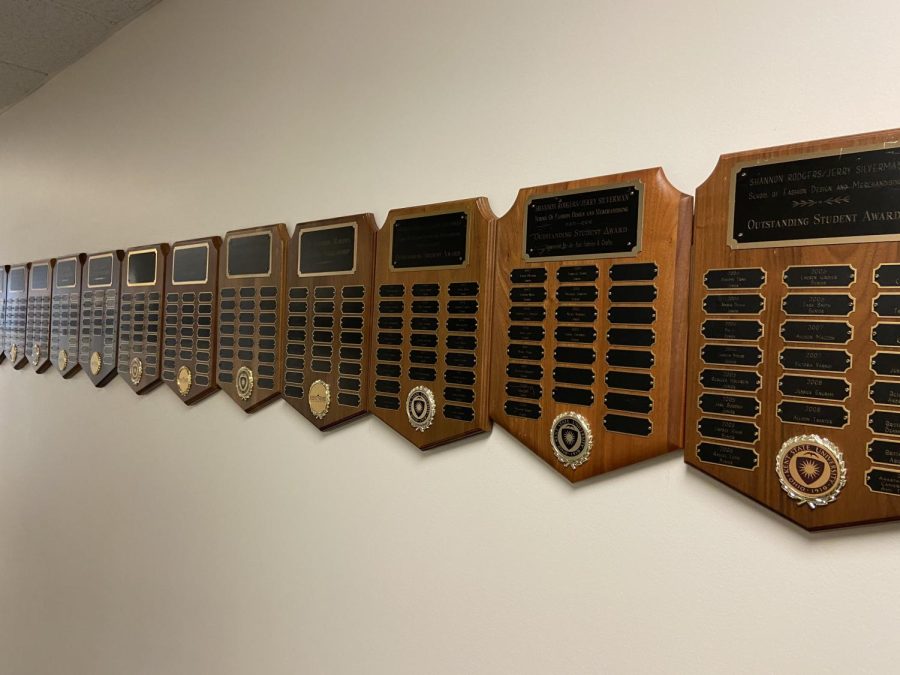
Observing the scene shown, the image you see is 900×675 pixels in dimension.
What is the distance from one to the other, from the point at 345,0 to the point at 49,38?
1.57 metres

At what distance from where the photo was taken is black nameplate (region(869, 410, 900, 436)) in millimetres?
765

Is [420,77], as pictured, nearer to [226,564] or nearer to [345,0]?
[345,0]

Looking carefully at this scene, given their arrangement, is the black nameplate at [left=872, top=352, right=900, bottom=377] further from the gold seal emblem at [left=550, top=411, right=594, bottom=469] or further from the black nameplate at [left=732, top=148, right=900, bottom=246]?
the gold seal emblem at [left=550, top=411, right=594, bottom=469]

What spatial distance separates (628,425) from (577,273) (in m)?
0.26

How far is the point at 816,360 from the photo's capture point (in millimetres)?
821

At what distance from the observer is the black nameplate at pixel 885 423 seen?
76cm

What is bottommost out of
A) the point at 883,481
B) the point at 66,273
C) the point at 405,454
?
the point at 405,454

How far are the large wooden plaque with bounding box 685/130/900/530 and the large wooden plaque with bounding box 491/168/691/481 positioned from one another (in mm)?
39

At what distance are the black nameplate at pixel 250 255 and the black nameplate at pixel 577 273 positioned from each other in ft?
2.87

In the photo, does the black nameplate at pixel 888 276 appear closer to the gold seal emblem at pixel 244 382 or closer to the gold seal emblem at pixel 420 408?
the gold seal emblem at pixel 420 408

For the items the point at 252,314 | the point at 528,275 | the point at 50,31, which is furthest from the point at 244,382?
the point at 50,31

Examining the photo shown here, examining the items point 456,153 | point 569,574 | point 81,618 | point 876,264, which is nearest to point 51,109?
point 81,618

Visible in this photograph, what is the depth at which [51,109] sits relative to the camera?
270 cm

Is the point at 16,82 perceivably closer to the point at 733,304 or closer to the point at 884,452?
the point at 733,304
